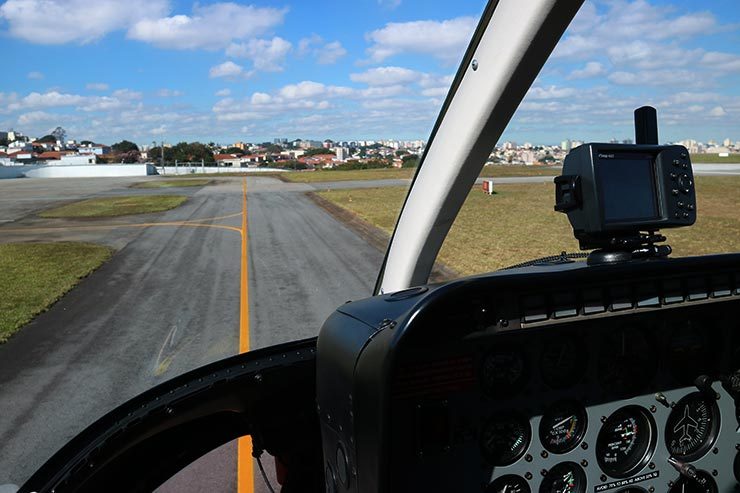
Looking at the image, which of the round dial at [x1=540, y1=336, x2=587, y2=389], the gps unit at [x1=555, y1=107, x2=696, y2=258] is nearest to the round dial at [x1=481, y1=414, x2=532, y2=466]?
Result: the round dial at [x1=540, y1=336, x2=587, y2=389]

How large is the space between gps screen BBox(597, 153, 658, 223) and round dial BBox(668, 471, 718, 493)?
1.20m

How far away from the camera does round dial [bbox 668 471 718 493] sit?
269 cm

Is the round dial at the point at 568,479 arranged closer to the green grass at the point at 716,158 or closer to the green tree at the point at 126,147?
the green grass at the point at 716,158

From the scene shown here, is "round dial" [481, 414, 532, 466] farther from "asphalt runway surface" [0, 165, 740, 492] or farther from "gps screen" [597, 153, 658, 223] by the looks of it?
"asphalt runway surface" [0, 165, 740, 492]

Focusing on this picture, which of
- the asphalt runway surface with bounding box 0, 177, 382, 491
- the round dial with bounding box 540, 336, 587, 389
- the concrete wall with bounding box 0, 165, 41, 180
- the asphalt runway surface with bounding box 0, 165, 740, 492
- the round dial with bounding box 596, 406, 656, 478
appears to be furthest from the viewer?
the concrete wall with bounding box 0, 165, 41, 180

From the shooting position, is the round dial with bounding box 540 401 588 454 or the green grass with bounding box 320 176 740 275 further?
the green grass with bounding box 320 176 740 275

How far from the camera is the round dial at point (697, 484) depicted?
2.69m

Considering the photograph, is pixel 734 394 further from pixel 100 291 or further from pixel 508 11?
pixel 100 291

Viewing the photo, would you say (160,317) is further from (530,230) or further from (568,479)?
(568,479)

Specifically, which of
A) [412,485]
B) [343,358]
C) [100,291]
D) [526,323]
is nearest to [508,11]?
[526,323]

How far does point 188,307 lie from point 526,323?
26.7ft

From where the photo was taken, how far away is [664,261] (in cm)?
221

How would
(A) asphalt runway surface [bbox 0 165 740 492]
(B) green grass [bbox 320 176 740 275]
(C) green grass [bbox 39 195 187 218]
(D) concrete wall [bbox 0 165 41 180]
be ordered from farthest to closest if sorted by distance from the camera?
(D) concrete wall [bbox 0 165 41 180] → (C) green grass [bbox 39 195 187 218] → (B) green grass [bbox 320 176 740 275] → (A) asphalt runway surface [bbox 0 165 740 492]

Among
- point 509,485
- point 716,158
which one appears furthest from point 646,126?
point 509,485
